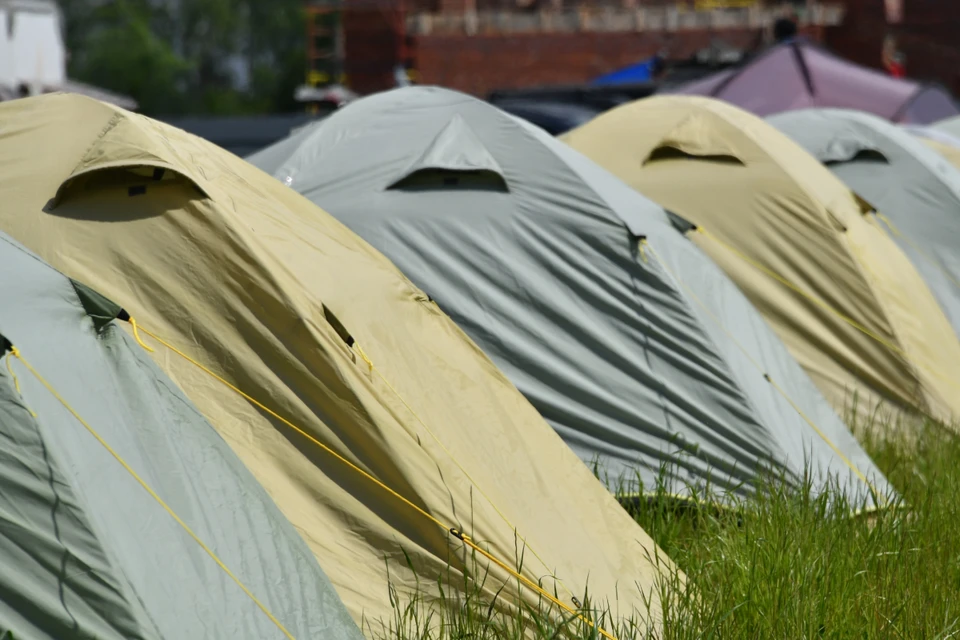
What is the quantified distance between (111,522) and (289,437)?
0.84 m

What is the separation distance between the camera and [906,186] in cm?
833

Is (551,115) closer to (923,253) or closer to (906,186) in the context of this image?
(906,186)

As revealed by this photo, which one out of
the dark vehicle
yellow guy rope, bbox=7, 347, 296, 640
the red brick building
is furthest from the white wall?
yellow guy rope, bbox=7, 347, 296, 640

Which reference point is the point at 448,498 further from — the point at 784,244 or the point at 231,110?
the point at 231,110

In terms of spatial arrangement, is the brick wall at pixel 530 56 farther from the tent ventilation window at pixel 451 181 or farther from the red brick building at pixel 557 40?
the tent ventilation window at pixel 451 181

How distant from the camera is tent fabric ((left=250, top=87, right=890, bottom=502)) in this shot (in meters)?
5.34

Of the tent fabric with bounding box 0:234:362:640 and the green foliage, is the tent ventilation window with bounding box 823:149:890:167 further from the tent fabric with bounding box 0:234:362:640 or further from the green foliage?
the green foliage

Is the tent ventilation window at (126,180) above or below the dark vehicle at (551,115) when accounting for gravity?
above

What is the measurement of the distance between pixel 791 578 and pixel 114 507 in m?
2.08

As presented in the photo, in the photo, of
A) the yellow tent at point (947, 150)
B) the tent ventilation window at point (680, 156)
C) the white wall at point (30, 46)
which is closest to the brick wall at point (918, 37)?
the white wall at point (30, 46)

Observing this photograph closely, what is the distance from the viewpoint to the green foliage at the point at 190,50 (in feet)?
213

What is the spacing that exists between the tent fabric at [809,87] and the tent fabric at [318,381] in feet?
32.2

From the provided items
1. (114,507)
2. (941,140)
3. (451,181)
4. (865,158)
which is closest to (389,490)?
(114,507)

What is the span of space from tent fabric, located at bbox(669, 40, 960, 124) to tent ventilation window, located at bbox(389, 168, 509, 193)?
8065 millimetres
